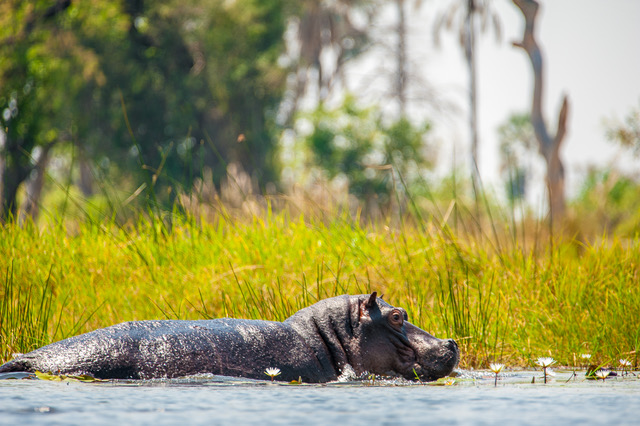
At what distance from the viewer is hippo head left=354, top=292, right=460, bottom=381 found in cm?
382

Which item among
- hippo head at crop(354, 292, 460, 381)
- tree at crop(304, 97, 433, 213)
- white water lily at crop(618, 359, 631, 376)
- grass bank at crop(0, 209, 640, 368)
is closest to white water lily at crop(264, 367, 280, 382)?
hippo head at crop(354, 292, 460, 381)

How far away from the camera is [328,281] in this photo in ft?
19.5

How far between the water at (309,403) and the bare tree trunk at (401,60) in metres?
27.1

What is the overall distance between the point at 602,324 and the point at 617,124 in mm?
19054

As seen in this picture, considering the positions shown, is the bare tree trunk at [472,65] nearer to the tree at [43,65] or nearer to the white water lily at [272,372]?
the tree at [43,65]

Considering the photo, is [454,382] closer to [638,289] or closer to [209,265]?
[638,289]

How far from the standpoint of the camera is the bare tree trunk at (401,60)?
98.7ft

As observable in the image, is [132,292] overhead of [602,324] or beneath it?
overhead

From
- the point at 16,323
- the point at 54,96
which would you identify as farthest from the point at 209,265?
the point at 54,96

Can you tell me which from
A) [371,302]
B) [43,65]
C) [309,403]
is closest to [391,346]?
[371,302]

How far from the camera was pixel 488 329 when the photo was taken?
4930 millimetres

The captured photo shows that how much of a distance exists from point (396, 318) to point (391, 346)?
0.48ft

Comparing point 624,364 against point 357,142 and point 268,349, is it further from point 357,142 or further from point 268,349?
point 357,142

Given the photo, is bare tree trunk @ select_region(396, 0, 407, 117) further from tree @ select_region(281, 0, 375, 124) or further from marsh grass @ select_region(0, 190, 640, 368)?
marsh grass @ select_region(0, 190, 640, 368)
